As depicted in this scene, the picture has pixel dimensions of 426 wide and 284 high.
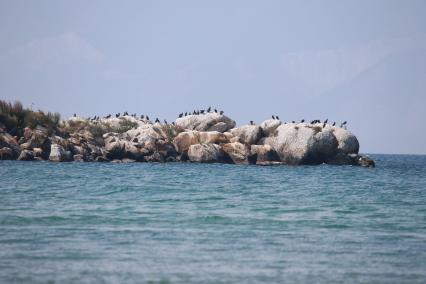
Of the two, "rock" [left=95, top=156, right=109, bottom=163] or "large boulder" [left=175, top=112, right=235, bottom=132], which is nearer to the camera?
"rock" [left=95, top=156, right=109, bottom=163]

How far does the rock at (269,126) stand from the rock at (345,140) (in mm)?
6956

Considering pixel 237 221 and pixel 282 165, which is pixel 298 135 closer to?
pixel 282 165

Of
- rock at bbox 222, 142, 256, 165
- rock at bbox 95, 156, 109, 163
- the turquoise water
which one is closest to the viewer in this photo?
the turquoise water

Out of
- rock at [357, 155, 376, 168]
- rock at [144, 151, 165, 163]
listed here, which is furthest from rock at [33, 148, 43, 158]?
rock at [357, 155, 376, 168]

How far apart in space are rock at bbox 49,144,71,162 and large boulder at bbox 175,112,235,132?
20.1 meters

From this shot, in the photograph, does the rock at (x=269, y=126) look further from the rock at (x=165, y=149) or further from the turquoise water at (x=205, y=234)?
the turquoise water at (x=205, y=234)

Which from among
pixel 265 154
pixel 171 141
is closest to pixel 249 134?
pixel 265 154

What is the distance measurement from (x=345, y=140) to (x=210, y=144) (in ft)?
54.8

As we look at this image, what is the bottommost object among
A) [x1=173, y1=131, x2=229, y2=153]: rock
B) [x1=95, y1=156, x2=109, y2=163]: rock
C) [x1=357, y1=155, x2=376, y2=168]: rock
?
[x1=95, y1=156, x2=109, y2=163]: rock

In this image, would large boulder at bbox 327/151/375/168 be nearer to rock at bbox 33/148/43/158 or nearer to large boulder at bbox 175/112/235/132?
large boulder at bbox 175/112/235/132

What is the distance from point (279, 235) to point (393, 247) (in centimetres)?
404

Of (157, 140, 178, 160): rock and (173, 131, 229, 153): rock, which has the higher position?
(173, 131, 229, 153): rock

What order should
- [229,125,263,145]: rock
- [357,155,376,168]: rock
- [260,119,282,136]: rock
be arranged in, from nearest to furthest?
[229,125,263,145]: rock → [260,119,282,136]: rock → [357,155,376,168]: rock

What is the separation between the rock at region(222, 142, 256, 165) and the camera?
8519cm
